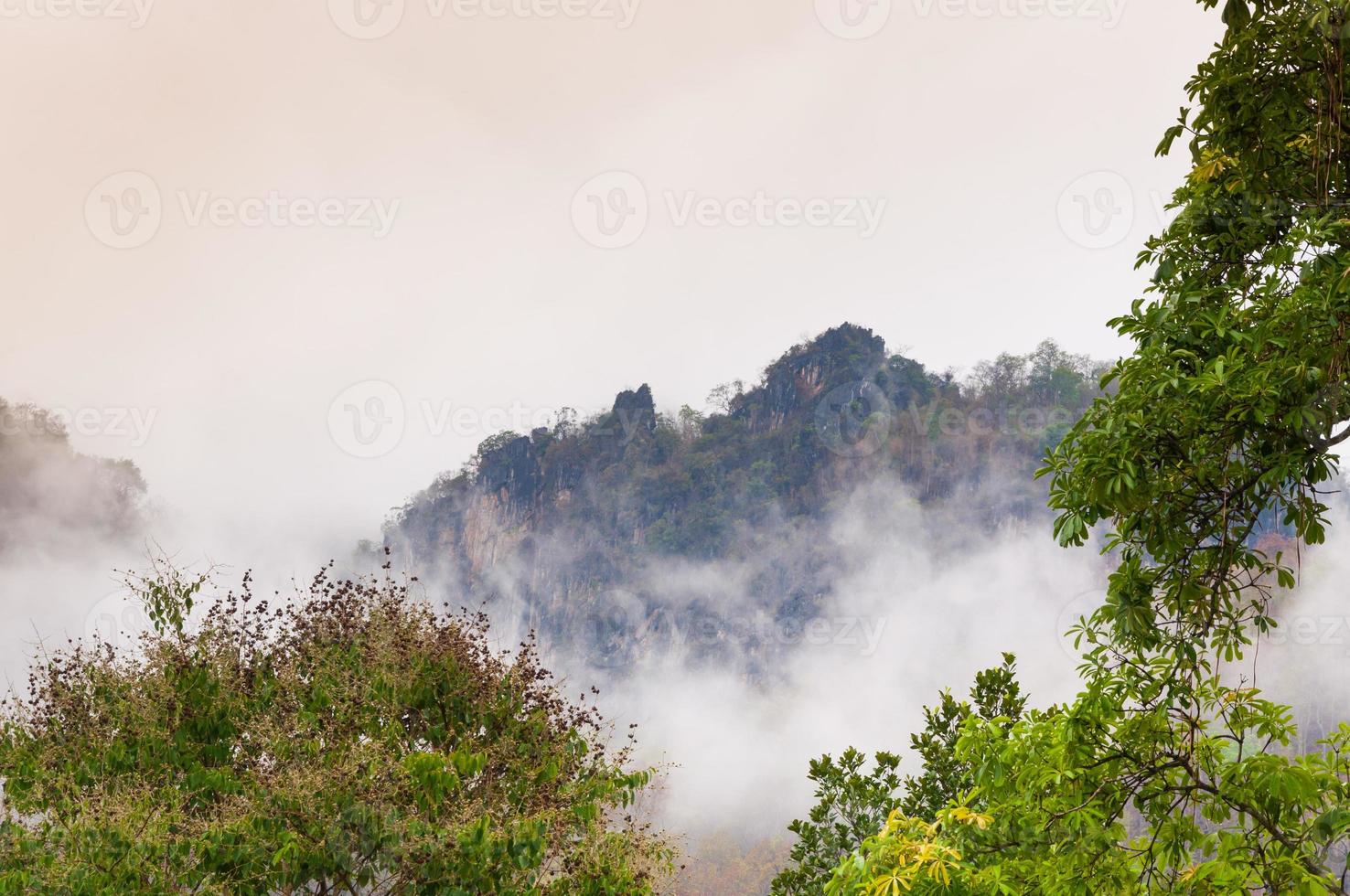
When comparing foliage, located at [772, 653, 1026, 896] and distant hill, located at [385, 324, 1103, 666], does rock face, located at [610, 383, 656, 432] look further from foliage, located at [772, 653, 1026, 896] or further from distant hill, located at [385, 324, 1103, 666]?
foliage, located at [772, 653, 1026, 896]

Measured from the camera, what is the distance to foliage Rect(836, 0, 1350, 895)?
149 inches

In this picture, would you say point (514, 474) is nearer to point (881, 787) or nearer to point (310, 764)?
point (881, 787)

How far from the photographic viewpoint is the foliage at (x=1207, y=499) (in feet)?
12.4

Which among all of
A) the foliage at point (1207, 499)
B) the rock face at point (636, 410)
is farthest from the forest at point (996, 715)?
the rock face at point (636, 410)

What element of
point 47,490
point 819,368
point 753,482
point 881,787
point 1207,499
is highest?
point 819,368

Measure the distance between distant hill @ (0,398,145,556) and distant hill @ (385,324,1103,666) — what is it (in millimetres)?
38980

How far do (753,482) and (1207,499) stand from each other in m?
94.2

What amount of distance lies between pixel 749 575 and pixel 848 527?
11.1 m

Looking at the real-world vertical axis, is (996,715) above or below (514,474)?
below

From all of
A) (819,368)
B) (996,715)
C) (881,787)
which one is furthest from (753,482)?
(996,715)

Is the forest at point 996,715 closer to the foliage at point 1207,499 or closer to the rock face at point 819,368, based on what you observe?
the foliage at point 1207,499

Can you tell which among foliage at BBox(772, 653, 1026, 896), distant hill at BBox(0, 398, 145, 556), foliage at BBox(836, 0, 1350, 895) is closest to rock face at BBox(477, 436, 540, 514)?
distant hill at BBox(0, 398, 145, 556)

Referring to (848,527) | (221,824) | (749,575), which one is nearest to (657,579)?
(749,575)

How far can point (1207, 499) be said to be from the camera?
13.9ft
